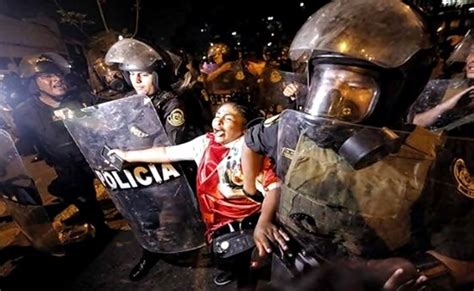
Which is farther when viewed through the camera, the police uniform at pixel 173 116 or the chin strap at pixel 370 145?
the police uniform at pixel 173 116

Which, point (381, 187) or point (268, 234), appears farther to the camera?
point (268, 234)

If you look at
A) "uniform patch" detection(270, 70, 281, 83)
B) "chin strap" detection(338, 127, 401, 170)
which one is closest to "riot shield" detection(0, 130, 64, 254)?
"chin strap" detection(338, 127, 401, 170)

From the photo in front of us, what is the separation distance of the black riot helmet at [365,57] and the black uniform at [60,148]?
3.46m

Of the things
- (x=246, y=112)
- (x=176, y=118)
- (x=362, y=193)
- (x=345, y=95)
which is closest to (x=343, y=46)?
(x=345, y=95)

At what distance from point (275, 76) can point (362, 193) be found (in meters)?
5.46

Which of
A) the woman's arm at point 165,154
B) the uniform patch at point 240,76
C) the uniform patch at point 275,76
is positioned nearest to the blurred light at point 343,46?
the woman's arm at point 165,154

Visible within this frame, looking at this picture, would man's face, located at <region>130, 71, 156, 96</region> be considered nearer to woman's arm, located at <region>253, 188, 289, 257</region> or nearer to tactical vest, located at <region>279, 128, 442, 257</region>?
woman's arm, located at <region>253, 188, 289, 257</region>

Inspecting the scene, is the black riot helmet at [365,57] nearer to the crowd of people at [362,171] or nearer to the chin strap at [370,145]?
the crowd of people at [362,171]

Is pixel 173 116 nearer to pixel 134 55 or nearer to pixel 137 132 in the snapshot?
pixel 137 132

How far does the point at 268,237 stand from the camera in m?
1.67

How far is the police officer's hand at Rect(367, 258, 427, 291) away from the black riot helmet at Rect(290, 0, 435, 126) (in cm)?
58

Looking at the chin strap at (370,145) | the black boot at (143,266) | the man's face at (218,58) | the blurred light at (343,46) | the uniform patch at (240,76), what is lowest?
the black boot at (143,266)

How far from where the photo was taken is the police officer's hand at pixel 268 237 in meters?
1.59

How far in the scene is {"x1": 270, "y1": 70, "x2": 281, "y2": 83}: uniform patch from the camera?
6.42 metres
